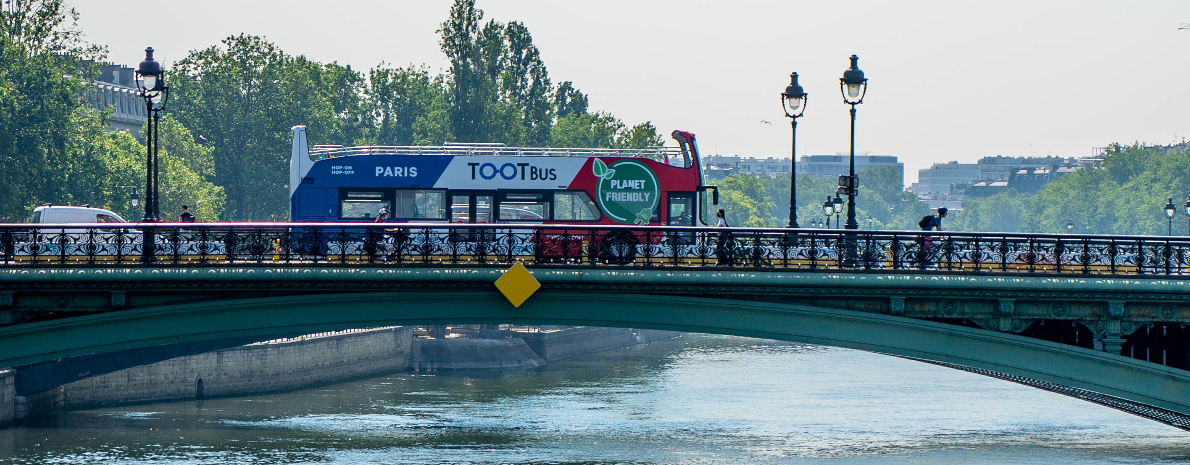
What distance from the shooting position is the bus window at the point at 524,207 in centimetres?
3203

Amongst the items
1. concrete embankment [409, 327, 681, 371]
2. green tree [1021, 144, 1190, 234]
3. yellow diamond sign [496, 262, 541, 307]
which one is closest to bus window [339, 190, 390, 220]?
yellow diamond sign [496, 262, 541, 307]

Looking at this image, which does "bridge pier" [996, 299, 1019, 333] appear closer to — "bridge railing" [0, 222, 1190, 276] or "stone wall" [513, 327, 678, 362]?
"bridge railing" [0, 222, 1190, 276]

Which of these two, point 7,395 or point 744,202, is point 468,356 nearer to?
point 7,395

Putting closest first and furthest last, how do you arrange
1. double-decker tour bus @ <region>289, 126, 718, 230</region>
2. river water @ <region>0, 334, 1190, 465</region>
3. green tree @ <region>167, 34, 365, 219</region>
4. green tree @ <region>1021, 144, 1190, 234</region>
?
double-decker tour bus @ <region>289, 126, 718, 230</region> < river water @ <region>0, 334, 1190, 465</region> < green tree @ <region>167, 34, 365, 219</region> < green tree @ <region>1021, 144, 1190, 234</region>

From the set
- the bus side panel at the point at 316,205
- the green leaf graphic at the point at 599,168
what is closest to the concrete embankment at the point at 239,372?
the bus side panel at the point at 316,205

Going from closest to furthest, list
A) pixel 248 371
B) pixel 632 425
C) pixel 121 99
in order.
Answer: pixel 632 425, pixel 248 371, pixel 121 99

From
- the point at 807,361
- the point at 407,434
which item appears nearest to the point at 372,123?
the point at 807,361

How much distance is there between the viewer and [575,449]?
3866cm

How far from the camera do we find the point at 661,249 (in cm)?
2398

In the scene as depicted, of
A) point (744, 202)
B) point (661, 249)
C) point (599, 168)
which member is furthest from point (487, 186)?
point (744, 202)

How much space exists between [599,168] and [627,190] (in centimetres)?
82

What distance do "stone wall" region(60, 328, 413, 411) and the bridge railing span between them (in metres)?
21.0

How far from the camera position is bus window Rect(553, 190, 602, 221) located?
32125 millimetres

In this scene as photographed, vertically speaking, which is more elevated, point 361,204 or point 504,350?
point 361,204
